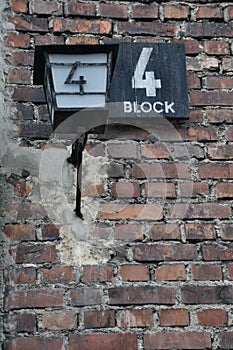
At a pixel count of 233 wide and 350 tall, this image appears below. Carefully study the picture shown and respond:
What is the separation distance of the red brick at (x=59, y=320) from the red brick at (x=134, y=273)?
0.68ft

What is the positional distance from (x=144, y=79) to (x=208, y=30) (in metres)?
0.33

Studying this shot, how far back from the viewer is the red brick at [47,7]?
95.7 inches

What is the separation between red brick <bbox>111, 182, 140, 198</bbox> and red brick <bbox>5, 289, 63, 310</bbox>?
0.38 metres

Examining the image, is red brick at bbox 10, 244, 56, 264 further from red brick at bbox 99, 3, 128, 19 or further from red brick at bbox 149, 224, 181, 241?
red brick at bbox 99, 3, 128, 19

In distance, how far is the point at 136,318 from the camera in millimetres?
2146

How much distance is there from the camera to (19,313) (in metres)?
2.12

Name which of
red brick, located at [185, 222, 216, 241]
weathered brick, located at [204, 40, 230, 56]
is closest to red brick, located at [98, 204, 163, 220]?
red brick, located at [185, 222, 216, 241]

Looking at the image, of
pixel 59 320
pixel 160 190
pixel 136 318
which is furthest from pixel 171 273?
pixel 59 320

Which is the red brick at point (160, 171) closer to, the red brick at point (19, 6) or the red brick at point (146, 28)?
the red brick at point (146, 28)

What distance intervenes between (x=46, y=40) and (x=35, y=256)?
2.54 feet

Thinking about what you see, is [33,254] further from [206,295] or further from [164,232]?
[206,295]

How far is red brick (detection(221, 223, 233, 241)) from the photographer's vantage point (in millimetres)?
2258

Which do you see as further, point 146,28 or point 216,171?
point 146,28

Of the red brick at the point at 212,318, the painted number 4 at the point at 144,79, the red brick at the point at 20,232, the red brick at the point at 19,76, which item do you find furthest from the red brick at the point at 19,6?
the red brick at the point at 212,318
